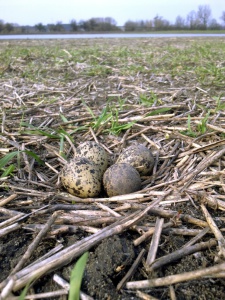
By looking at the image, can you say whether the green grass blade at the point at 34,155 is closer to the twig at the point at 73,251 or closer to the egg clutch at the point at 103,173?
the egg clutch at the point at 103,173

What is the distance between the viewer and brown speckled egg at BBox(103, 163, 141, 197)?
2512 millimetres

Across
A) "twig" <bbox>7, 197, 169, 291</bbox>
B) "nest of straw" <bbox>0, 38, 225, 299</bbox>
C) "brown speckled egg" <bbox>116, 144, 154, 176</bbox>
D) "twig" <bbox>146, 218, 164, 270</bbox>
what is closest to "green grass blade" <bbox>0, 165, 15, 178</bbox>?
"nest of straw" <bbox>0, 38, 225, 299</bbox>

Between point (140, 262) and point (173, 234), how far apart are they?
1.00ft

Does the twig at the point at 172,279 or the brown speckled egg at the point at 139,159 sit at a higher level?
the brown speckled egg at the point at 139,159

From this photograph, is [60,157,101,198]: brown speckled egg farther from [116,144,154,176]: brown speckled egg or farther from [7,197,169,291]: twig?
[7,197,169,291]: twig

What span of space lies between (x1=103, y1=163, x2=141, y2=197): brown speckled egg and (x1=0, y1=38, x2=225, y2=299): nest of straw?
13 cm

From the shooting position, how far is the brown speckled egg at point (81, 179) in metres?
2.53

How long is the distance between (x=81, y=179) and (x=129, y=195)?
428mm

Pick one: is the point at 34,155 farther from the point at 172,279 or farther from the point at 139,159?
the point at 172,279

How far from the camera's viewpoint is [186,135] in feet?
10.9

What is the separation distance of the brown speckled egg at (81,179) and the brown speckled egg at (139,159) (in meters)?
0.32

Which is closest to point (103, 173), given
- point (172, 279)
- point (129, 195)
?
point (129, 195)

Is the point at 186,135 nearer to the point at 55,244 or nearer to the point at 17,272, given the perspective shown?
the point at 55,244

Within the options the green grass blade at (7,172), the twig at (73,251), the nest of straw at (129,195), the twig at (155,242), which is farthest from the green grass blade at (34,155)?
the twig at (155,242)
